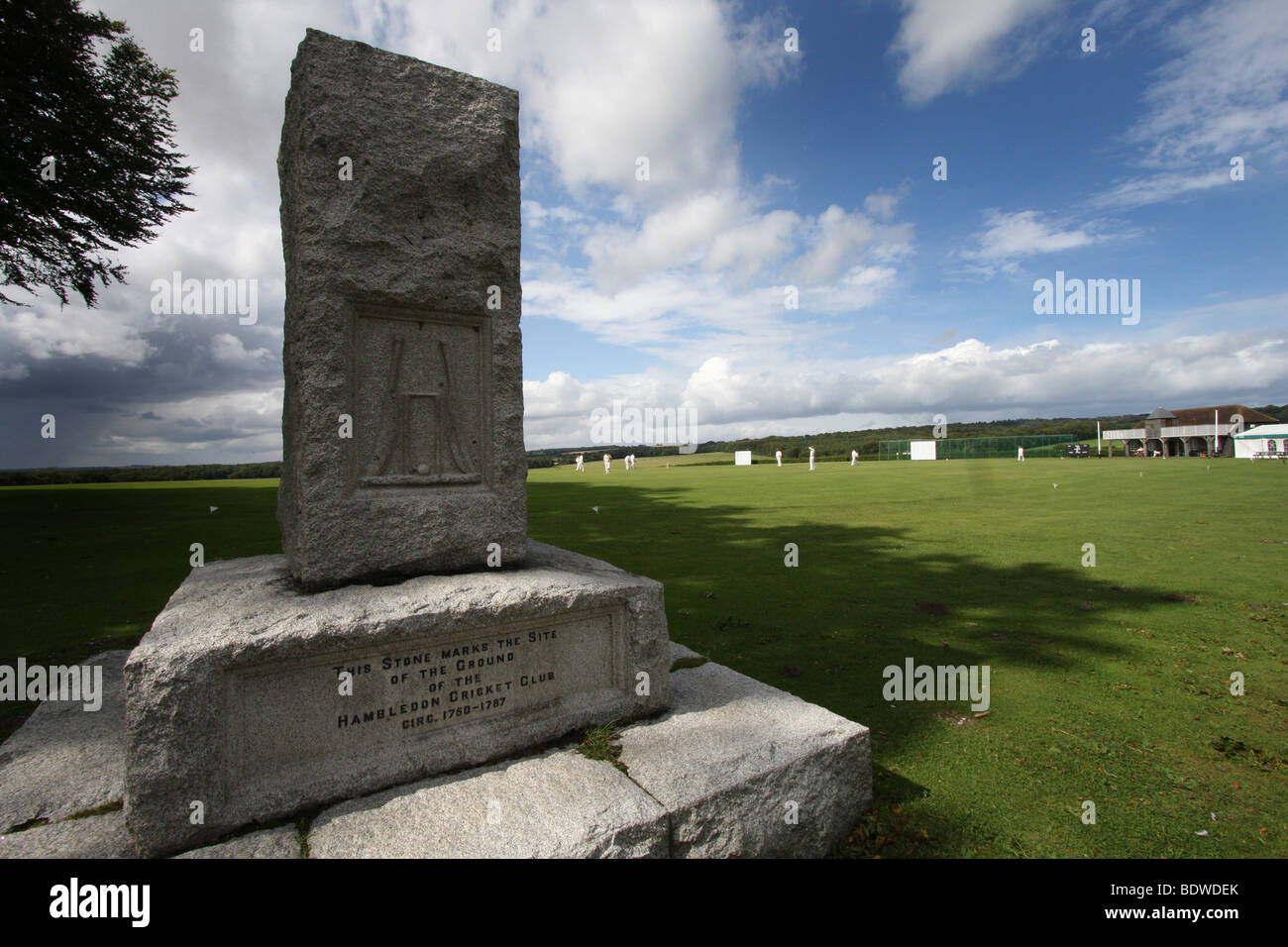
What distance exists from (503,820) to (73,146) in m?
17.6

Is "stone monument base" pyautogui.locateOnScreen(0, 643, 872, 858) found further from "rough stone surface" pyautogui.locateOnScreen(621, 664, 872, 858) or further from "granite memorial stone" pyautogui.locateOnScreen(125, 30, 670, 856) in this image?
"granite memorial stone" pyautogui.locateOnScreen(125, 30, 670, 856)

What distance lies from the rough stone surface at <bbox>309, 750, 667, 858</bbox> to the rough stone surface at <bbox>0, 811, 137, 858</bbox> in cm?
82

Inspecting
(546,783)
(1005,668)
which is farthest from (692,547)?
(546,783)

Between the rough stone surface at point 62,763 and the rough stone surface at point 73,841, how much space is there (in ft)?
0.50

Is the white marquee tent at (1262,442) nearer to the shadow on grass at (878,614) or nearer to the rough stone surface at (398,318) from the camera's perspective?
the shadow on grass at (878,614)

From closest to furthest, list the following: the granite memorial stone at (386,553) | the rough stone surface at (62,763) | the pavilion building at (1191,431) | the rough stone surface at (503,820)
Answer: the rough stone surface at (503,820)
the granite memorial stone at (386,553)
the rough stone surface at (62,763)
the pavilion building at (1191,431)

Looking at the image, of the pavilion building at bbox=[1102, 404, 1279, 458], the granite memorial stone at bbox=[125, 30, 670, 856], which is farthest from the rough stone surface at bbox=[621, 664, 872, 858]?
the pavilion building at bbox=[1102, 404, 1279, 458]

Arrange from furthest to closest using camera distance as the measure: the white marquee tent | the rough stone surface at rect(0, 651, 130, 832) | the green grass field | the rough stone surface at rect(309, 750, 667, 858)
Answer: the white marquee tent → the green grass field → the rough stone surface at rect(0, 651, 130, 832) → the rough stone surface at rect(309, 750, 667, 858)

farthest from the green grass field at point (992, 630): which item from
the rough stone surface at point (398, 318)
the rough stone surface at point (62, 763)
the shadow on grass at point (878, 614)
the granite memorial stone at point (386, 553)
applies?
the rough stone surface at point (398, 318)

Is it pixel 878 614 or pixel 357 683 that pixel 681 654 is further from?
pixel 878 614

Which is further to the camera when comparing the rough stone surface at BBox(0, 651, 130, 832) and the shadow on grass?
the shadow on grass

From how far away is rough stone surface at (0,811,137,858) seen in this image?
240 centimetres

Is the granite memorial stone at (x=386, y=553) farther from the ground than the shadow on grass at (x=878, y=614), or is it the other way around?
the granite memorial stone at (x=386, y=553)

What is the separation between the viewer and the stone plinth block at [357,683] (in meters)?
2.42
